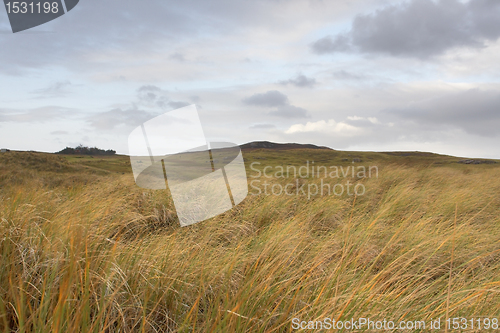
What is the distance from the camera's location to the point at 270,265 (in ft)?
7.95

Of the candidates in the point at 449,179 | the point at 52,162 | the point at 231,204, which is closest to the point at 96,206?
the point at 231,204

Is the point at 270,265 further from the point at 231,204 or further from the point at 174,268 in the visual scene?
the point at 231,204

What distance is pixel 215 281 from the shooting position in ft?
7.47

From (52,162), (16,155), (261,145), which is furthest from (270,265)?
(261,145)

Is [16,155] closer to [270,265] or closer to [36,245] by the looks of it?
[36,245]

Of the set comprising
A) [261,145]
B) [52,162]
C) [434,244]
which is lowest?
[434,244]

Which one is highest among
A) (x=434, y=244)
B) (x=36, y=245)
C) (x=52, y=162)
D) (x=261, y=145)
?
(x=261, y=145)

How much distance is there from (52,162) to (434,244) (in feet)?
69.3

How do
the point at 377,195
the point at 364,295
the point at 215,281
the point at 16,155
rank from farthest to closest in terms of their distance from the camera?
the point at 16,155 < the point at 377,195 < the point at 215,281 < the point at 364,295

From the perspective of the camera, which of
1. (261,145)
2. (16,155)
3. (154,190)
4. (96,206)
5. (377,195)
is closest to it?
(96,206)

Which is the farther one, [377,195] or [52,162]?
[52,162]

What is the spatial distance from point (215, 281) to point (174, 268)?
0.34 metres

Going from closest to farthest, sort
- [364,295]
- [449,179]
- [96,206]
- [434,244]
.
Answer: [364,295] → [434,244] → [96,206] → [449,179]

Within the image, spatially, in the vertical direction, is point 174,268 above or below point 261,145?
below
